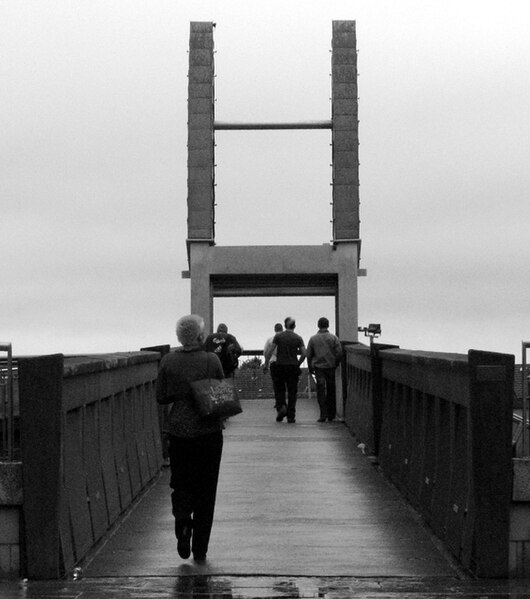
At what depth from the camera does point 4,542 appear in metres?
9.80

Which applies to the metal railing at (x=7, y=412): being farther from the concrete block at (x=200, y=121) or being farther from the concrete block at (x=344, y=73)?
the concrete block at (x=344, y=73)

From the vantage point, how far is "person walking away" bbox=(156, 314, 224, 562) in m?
10.8

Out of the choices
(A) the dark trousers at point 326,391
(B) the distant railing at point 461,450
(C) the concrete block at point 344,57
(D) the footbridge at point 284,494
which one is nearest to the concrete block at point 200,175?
(C) the concrete block at point 344,57

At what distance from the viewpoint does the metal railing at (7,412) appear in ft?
32.1

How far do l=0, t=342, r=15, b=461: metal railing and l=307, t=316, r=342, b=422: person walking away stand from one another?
1636 cm

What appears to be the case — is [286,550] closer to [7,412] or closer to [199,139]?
[7,412]

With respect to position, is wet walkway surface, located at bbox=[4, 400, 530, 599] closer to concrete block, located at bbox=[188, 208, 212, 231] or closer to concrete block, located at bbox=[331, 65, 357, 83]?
concrete block, located at bbox=[188, 208, 212, 231]

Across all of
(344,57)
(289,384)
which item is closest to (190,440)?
(289,384)

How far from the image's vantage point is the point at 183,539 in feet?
34.6

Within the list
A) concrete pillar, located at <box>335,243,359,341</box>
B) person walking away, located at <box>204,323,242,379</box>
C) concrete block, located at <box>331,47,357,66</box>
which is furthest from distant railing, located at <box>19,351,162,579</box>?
concrete block, located at <box>331,47,357,66</box>

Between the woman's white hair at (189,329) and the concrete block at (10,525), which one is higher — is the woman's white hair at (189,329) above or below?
above

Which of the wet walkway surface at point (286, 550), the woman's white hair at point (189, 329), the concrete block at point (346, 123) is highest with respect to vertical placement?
the concrete block at point (346, 123)

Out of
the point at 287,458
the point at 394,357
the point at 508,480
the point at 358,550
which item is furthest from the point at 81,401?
the point at 287,458

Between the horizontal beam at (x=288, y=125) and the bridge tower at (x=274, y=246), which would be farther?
the horizontal beam at (x=288, y=125)
